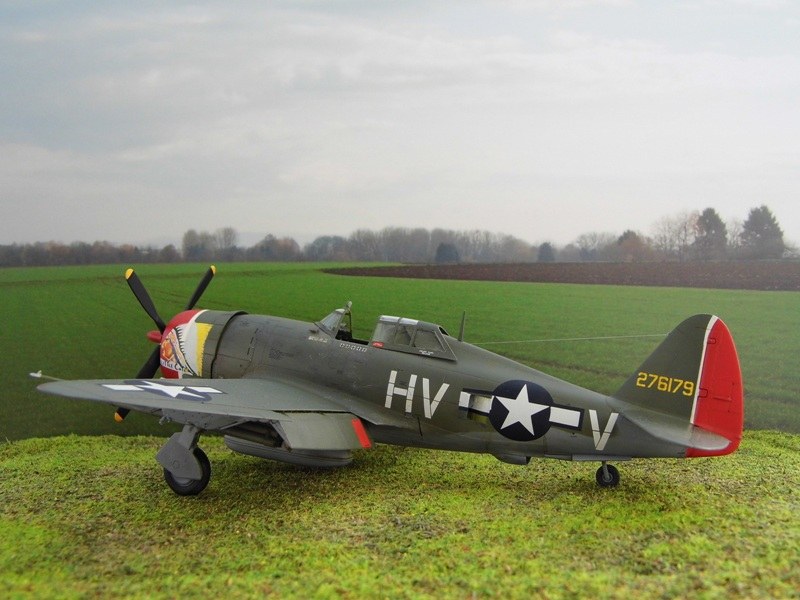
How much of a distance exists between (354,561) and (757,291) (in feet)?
27.0

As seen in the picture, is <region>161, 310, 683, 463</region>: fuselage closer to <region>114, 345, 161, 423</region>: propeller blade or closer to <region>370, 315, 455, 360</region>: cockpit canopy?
<region>370, 315, 455, 360</region>: cockpit canopy

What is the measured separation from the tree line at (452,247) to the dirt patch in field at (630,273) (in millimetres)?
153

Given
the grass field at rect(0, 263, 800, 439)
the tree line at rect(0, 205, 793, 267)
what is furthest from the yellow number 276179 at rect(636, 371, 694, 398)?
the tree line at rect(0, 205, 793, 267)

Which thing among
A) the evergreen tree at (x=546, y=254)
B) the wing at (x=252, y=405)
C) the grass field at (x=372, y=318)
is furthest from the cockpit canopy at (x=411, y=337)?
the evergreen tree at (x=546, y=254)

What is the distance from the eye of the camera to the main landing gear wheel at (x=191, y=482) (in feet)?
17.9

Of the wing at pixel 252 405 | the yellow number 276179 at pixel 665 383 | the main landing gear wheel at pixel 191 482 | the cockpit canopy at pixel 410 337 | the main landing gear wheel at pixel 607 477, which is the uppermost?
the cockpit canopy at pixel 410 337

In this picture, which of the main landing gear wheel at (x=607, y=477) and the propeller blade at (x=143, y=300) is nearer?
the main landing gear wheel at (x=607, y=477)

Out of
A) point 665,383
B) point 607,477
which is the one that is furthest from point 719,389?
point 607,477

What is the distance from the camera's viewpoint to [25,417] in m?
7.60

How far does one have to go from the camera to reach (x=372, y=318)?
8.57 meters

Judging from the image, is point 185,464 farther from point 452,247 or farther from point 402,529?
point 452,247

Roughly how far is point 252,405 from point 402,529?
1788 millimetres

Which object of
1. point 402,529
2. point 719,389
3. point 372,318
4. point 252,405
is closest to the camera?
point 402,529

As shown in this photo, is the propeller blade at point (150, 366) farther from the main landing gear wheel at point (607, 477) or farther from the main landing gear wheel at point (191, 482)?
the main landing gear wheel at point (607, 477)
